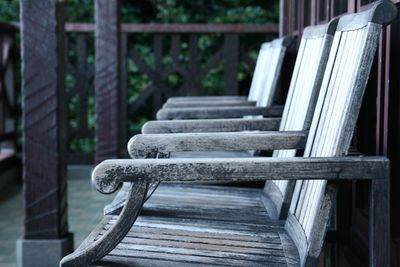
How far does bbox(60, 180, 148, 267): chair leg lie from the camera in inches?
65.1

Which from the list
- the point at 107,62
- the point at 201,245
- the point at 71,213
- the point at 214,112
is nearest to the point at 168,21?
the point at 107,62

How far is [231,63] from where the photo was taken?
6254mm

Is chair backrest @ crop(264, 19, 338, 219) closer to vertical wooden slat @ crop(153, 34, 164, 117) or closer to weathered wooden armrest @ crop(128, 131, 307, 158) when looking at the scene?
weathered wooden armrest @ crop(128, 131, 307, 158)

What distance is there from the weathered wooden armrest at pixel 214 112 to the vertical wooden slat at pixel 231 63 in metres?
3.04

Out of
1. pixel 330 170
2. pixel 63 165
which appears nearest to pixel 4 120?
pixel 63 165

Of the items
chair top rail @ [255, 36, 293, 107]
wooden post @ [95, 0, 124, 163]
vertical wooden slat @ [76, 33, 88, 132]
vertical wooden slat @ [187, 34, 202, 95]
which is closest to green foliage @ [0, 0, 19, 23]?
vertical wooden slat @ [76, 33, 88, 132]

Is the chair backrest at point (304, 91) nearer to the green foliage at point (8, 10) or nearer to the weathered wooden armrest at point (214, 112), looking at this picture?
the weathered wooden armrest at point (214, 112)

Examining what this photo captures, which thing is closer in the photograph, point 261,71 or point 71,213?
point 261,71

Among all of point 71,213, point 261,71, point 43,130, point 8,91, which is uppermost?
point 261,71

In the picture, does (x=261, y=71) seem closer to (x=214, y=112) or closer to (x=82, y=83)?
(x=214, y=112)

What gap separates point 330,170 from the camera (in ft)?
5.18

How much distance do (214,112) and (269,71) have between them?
2.20ft

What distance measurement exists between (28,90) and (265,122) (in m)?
1.05

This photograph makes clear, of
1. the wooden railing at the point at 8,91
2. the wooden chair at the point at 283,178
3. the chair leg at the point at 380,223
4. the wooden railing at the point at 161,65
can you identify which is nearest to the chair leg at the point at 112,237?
the wooden chair at the point at 283,178
